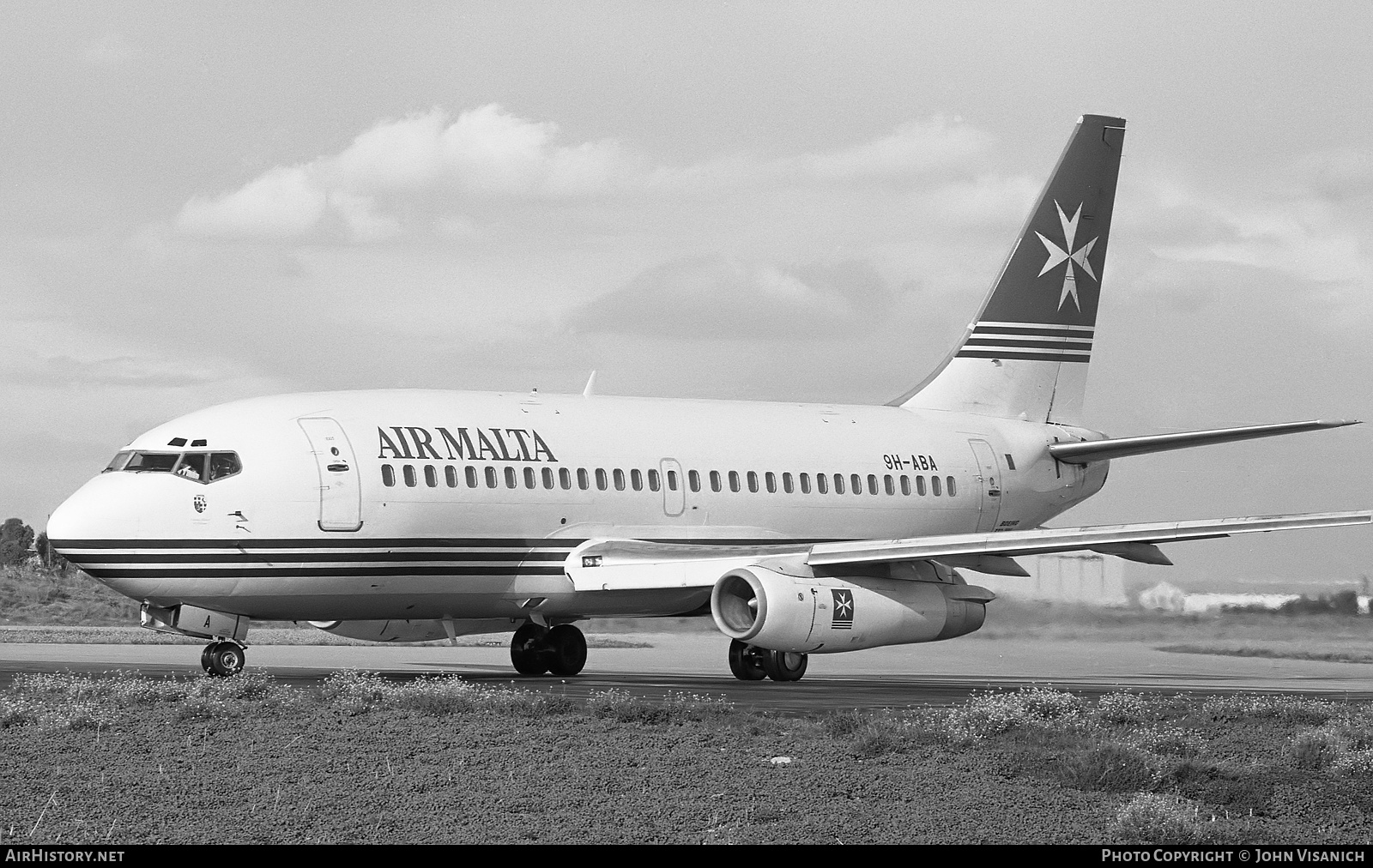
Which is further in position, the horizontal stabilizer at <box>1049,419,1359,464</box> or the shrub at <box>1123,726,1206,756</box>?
the horizontal stabilizer at <box>1049,419,1359,464</box>

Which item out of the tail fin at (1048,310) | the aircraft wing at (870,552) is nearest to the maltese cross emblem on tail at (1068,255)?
the tail fin at (1048,310)

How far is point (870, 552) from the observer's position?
26.5 m

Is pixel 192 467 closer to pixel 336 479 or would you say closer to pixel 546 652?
pixel 336 479

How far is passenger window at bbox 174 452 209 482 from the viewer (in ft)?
81.8

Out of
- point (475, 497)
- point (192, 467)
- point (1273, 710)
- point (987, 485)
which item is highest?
point (192, 467)

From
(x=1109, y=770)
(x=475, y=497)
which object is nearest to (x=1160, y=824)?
(x=1109, y=770)

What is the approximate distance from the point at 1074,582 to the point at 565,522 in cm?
1173

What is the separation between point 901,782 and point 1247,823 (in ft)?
Answer: 8.67

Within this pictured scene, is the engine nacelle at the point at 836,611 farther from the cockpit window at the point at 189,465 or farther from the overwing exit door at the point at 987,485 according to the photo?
the cockpit window at the point at 189,465

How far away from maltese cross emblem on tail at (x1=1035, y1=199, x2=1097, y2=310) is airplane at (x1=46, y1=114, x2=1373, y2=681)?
3.76 meters

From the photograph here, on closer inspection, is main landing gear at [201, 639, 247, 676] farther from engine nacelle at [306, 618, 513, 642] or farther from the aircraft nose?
engine nacelle at [306, 618, 513, 642]

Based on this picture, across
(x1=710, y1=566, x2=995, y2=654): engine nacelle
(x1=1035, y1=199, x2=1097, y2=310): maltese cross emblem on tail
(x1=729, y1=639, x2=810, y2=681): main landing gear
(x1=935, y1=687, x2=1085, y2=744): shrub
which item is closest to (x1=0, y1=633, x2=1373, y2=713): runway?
(x1=729, y1=639, x2=810, y2=681): main landing gear

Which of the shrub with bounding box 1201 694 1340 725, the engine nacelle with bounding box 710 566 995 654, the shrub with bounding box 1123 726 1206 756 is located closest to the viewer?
the shrub with bounding box 1123 726 1206 756
